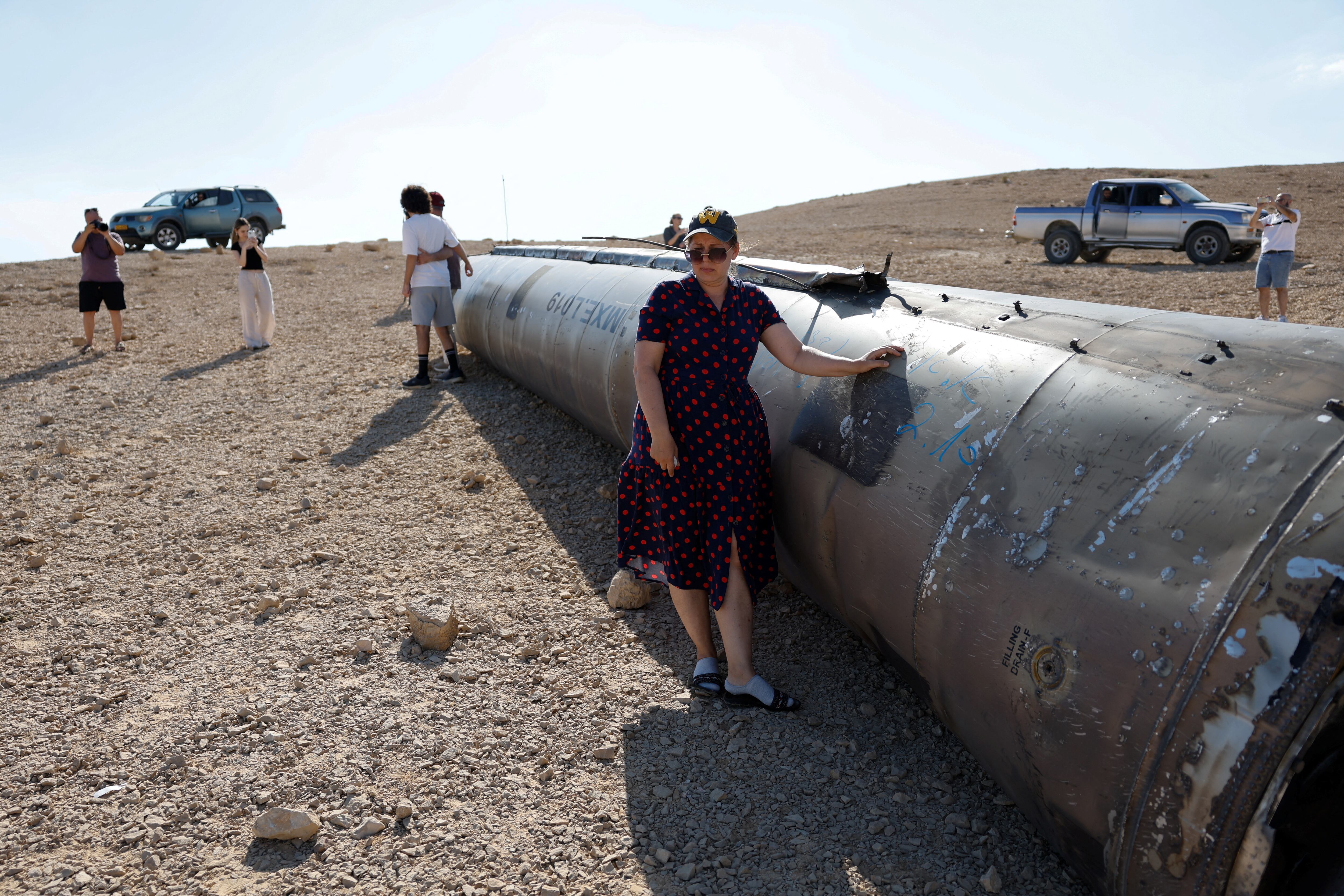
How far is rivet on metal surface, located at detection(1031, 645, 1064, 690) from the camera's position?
2.09 metres

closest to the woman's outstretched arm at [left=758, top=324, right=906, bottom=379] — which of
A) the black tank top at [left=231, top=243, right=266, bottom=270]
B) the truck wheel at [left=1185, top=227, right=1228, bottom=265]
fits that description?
the black tank top at [left=231, top=243, right=266, bottom=270]

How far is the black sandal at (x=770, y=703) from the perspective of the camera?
3.22 metres

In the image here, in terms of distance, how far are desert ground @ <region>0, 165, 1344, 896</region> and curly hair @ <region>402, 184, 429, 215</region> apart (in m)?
1.74

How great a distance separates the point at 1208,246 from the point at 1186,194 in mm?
1162

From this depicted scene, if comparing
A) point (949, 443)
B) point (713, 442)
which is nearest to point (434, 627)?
point (713, 442)

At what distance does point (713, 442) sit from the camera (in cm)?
307

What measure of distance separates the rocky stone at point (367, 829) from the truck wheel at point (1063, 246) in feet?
51.8

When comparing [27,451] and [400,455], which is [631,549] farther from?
[27,451]

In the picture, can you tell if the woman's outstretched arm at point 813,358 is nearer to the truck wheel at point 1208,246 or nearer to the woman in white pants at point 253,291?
the woman in white pants at point 253,291

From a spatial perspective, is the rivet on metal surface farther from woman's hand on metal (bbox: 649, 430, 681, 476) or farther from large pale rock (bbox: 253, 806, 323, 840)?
large pale rock (bbox: 253, 806, 323, 840)

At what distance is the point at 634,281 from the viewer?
542cm

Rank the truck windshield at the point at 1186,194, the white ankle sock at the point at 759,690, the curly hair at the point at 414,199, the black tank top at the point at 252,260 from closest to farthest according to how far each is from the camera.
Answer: the white ankle sock at the point at 759,690
the curly hair at the point at 414,199
the black tank top at the point at 252,260
the truck windshield at the point at 1186,194

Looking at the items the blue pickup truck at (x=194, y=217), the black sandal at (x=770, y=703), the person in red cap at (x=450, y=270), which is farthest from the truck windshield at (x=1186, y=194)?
the blue pickup truck at (x=194, y=217)

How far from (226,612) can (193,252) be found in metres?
18.6
